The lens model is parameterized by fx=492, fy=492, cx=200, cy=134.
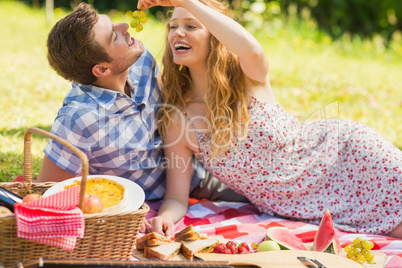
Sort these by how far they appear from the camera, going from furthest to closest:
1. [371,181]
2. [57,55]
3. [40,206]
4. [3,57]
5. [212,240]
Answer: [3,57], [371,181], [57,55], [212,240], [40,206]

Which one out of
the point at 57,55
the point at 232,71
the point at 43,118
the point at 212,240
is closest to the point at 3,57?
the point at 43,118

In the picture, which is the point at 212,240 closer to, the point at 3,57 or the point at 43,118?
the point at 43,118

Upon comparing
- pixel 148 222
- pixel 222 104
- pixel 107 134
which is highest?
pixel 222 104

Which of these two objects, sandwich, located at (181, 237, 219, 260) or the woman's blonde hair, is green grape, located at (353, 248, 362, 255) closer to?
sandwich, located at (181, 237, 219, 260)

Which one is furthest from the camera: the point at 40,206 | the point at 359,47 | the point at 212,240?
the point at 359,47

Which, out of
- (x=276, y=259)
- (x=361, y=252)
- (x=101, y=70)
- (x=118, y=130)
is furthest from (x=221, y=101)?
(x=361, y=252)

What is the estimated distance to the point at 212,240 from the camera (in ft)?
9.50

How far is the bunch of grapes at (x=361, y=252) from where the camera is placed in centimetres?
286

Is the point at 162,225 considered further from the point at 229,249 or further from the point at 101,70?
the point at 101,70

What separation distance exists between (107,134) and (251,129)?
3.22 ft

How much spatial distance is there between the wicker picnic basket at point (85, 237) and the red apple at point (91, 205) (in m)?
0.05

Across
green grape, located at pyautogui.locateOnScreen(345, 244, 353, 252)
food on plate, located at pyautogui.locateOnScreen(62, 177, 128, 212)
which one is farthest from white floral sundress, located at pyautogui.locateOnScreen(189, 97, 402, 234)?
food on plate, located at pyautogui.locateOnScreen(62, 177, 128, 212)

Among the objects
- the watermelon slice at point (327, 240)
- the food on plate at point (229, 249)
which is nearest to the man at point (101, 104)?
the food on plate at point (229, 249)

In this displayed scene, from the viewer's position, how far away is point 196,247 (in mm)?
2793
